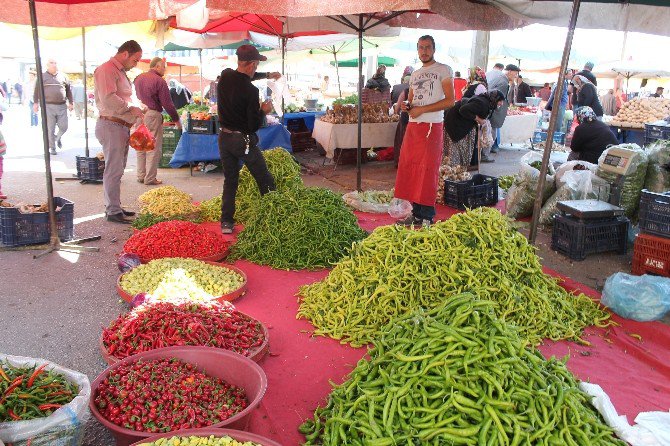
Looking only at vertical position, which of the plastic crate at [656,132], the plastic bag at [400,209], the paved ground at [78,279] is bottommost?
the paved ground at [78,279]

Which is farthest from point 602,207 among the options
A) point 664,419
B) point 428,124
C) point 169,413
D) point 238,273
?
point 169,413

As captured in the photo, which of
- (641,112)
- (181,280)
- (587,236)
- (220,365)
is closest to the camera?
(220,365)

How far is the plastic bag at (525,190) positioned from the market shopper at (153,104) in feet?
19.8

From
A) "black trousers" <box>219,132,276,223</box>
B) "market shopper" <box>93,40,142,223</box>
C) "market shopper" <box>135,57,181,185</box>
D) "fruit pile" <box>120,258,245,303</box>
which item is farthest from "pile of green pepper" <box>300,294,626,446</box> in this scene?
"market shopper" <box>135,57,181,185</box>

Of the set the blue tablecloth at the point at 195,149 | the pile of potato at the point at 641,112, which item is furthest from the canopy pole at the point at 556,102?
the pile of potato at the point at 641,112

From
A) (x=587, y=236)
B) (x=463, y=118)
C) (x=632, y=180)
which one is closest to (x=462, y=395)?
(x=587, y=236)

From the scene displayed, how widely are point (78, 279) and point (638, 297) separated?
16.6 feet

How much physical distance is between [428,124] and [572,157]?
3.09 meters

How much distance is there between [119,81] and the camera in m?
6.86

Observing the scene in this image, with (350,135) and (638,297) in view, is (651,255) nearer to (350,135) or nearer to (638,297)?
(638,297)

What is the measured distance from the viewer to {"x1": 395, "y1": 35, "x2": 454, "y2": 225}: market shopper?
20.5 ft

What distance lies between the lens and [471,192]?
815cm

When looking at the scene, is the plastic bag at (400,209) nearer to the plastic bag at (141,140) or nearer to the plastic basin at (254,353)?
the plastic bag at (141,140)

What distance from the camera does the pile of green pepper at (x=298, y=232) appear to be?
5566mm
